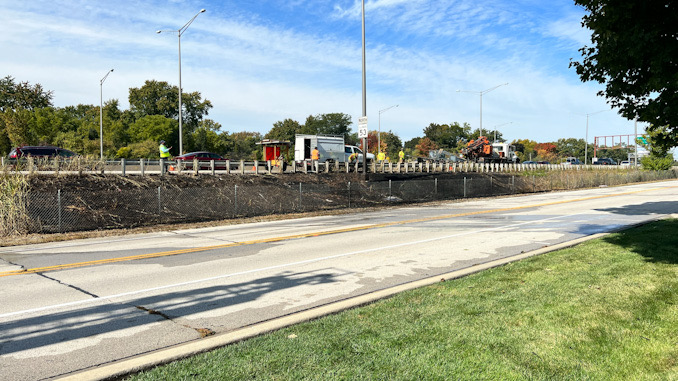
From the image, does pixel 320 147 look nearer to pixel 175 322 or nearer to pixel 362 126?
pixel 362 126

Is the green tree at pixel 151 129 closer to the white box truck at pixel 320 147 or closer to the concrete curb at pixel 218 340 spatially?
the white box truck at pixel 320 147

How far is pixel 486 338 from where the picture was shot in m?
4.68

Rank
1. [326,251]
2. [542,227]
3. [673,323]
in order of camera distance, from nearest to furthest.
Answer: [673,323] < [326,251] < [542,227]

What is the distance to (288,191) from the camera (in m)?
22.0

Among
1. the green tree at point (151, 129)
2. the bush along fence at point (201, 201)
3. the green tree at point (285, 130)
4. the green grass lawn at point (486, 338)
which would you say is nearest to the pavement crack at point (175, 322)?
the green grass lawn at point (486, 338)

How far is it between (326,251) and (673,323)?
6.94m

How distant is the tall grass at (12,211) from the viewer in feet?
45.2

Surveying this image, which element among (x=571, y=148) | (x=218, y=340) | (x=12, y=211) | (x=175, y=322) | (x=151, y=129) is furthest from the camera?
(x=571, y=148)

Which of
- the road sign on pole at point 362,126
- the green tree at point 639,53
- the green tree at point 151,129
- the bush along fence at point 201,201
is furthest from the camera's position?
the green tree at point 151,129

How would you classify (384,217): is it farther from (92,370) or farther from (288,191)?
(92,370)

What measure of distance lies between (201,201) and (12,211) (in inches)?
259

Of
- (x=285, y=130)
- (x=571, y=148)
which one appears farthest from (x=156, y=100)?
(x=571, y=148)

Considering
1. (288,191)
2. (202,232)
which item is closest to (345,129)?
(288,191)

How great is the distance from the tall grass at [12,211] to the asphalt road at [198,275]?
243cm
